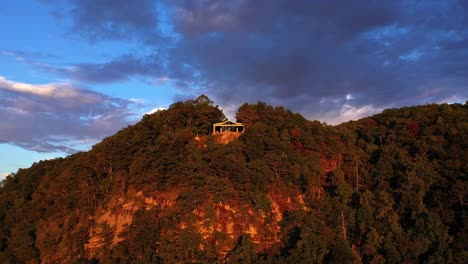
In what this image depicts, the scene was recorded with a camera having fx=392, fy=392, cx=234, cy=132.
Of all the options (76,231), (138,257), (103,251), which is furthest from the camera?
(76,231)

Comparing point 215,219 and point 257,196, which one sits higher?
point 257,196

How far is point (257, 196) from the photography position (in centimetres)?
4291

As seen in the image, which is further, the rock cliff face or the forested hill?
the rock cliff face

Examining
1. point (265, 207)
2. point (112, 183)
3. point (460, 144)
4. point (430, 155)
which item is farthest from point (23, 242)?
point (460, 144)

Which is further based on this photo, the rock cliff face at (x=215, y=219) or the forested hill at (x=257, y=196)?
the rock cliff face at (x=215, y=219)

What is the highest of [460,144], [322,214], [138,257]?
[460,144]

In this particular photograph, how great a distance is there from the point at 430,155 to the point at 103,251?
4078 cm

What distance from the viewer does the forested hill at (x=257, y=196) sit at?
39.8 meters

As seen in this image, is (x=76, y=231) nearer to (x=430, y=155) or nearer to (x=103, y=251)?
(x=103, y=251)

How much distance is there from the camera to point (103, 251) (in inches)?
1666

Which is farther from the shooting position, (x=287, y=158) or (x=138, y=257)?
(x=287, y=158)

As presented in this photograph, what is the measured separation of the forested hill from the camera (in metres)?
39.8

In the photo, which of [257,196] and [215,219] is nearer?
[215,219]

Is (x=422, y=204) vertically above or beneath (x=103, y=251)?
above
